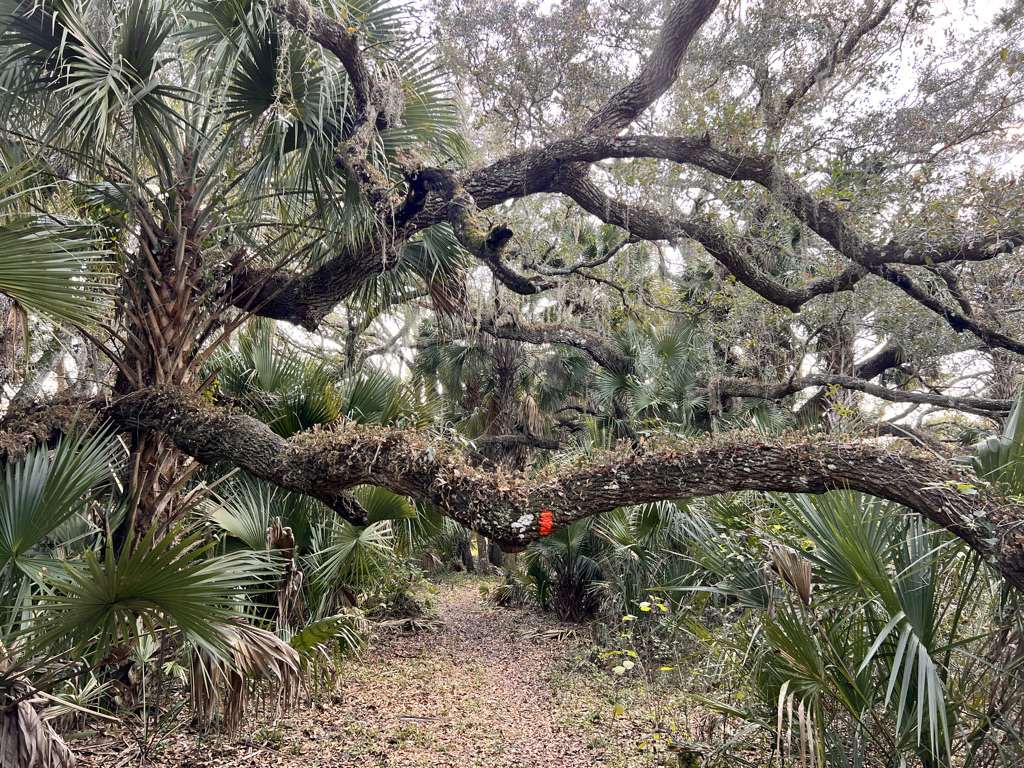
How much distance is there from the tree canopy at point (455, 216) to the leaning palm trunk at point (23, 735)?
1.24 meters

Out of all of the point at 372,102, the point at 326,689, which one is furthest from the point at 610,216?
the point at 326,689

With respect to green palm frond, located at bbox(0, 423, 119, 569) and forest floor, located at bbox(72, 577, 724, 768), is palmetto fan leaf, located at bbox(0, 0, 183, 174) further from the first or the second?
forest floor, located at bbox(72, 577, 724, 768)

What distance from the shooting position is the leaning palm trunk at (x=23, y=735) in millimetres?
2439

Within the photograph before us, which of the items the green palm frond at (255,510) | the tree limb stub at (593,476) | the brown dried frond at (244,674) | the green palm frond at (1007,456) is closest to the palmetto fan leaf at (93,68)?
the tree limb stub at (593,476)

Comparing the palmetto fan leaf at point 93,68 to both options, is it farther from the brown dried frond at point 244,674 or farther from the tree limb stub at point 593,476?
the brown dried frond at point 244,674

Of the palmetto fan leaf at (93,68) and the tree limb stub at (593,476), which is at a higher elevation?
the palmetto fan leaf at (93,68)

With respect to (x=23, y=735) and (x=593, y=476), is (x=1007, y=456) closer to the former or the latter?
(x=593, y=476)

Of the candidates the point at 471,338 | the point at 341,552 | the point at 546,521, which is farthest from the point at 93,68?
the point at 341,552

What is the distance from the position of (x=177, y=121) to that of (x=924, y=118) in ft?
21.3

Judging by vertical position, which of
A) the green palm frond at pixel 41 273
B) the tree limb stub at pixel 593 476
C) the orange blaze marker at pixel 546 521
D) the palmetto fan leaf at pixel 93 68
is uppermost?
the palmetto fan leaf at pixel 93 68

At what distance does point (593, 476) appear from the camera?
303 cm

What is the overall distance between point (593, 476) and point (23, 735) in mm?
2753

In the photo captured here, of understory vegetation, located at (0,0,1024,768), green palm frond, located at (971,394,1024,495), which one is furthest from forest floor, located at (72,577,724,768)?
green palm frond, located at (971,394,1024,495)

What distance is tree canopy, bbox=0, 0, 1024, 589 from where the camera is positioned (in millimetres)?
3031
